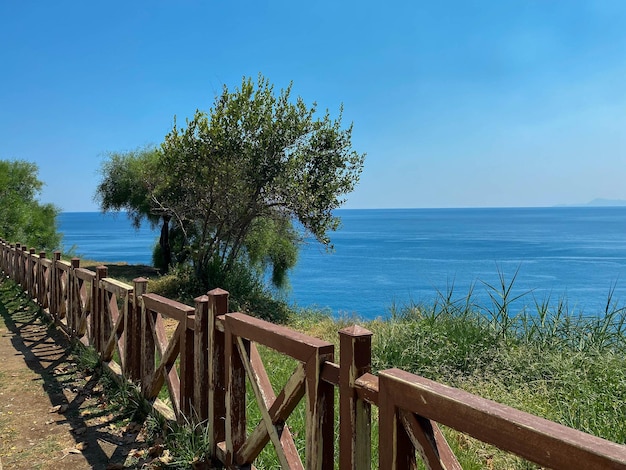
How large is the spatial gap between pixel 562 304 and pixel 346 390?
5939mm

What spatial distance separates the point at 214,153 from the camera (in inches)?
553

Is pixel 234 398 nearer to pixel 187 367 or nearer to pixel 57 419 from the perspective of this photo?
pixel 187 367

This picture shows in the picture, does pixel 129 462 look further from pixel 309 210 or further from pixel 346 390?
pixel 309 210

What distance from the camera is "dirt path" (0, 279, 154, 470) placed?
411 centimetres

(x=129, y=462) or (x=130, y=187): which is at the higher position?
(x=130, y=187)

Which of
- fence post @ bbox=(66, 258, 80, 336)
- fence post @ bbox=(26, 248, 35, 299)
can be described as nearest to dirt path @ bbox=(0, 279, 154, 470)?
fence post @ bbox=(66, 258, 80, 336)

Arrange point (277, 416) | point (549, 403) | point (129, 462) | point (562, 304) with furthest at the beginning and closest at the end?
1. point (562, 304)
2. point (549, 403)
3. point (129, 462)
4. point (277, 416)

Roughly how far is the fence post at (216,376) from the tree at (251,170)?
10.4 metres

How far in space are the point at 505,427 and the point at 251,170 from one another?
42.3 ft

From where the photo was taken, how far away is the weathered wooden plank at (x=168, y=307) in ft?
13.5

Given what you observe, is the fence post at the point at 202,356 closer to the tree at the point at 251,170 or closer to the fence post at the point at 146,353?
the fence post at the point at 146,353

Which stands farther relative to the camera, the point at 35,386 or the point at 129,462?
the point at 35,386

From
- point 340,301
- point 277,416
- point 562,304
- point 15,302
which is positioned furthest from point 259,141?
point 340,301

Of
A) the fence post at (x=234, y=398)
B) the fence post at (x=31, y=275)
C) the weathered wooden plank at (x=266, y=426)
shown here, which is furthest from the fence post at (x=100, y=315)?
the fence post at (x=31, y=275)
